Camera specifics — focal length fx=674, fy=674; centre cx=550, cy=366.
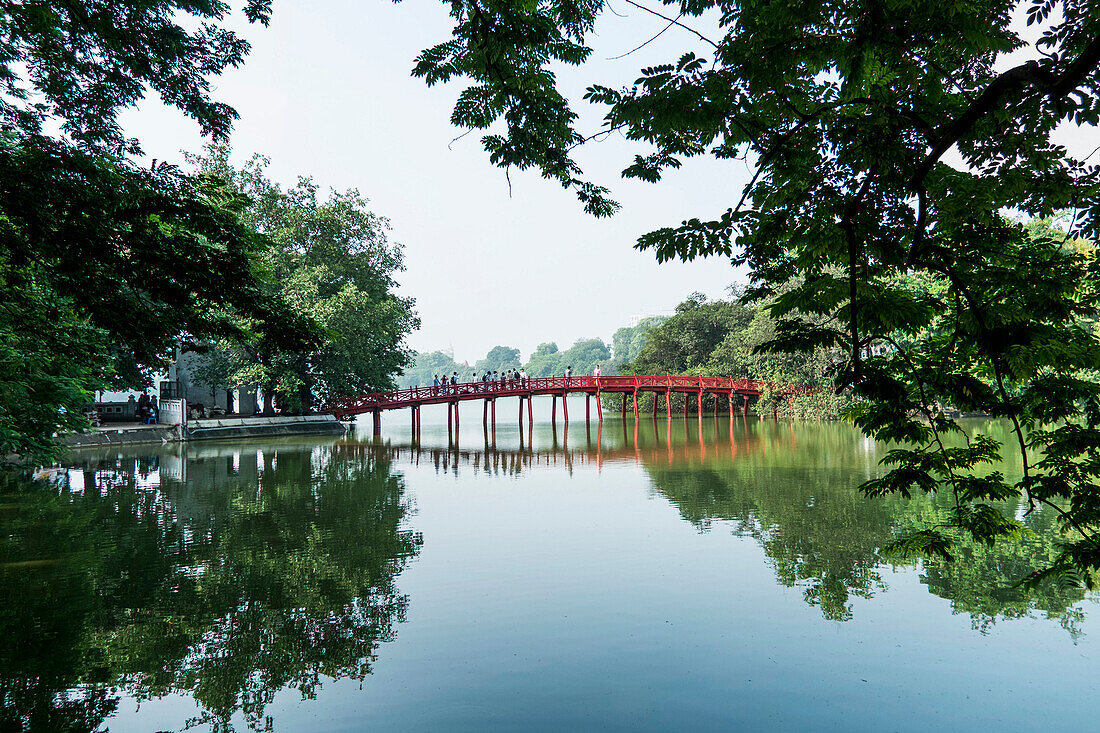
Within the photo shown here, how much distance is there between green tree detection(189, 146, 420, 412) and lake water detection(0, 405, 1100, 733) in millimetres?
16992

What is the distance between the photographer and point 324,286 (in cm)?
3281

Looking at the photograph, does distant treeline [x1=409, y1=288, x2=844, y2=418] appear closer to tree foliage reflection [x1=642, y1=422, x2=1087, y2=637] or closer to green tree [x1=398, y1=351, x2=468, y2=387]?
tree foliage reflection [x1=642, y1=422, x2=1087, y2=637]

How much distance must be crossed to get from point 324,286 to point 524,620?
28528 millimetres

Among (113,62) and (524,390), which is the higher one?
(113,62)

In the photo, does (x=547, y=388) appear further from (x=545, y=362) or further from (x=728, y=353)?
(x=545, y=362)

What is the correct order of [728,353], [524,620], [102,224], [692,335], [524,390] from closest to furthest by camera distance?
[102,224]
[524,620]
[524,390]
[728,353]
[692,335]

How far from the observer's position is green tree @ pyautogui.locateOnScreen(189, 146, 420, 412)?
100ft

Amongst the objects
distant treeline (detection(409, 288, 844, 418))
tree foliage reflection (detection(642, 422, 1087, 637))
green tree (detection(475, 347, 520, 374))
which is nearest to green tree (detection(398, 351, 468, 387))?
green tree (detection(475, 347, 520, 374))

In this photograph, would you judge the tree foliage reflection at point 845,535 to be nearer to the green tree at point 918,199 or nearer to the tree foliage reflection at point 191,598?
the green tree at point 918,199

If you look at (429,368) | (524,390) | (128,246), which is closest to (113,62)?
(128,246)

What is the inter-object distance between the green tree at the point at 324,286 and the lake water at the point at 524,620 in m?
17.0

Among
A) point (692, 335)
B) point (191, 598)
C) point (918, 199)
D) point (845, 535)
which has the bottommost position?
point (845, 535)

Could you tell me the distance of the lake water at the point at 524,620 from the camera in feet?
17.3

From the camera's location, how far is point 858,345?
2.82 metres
